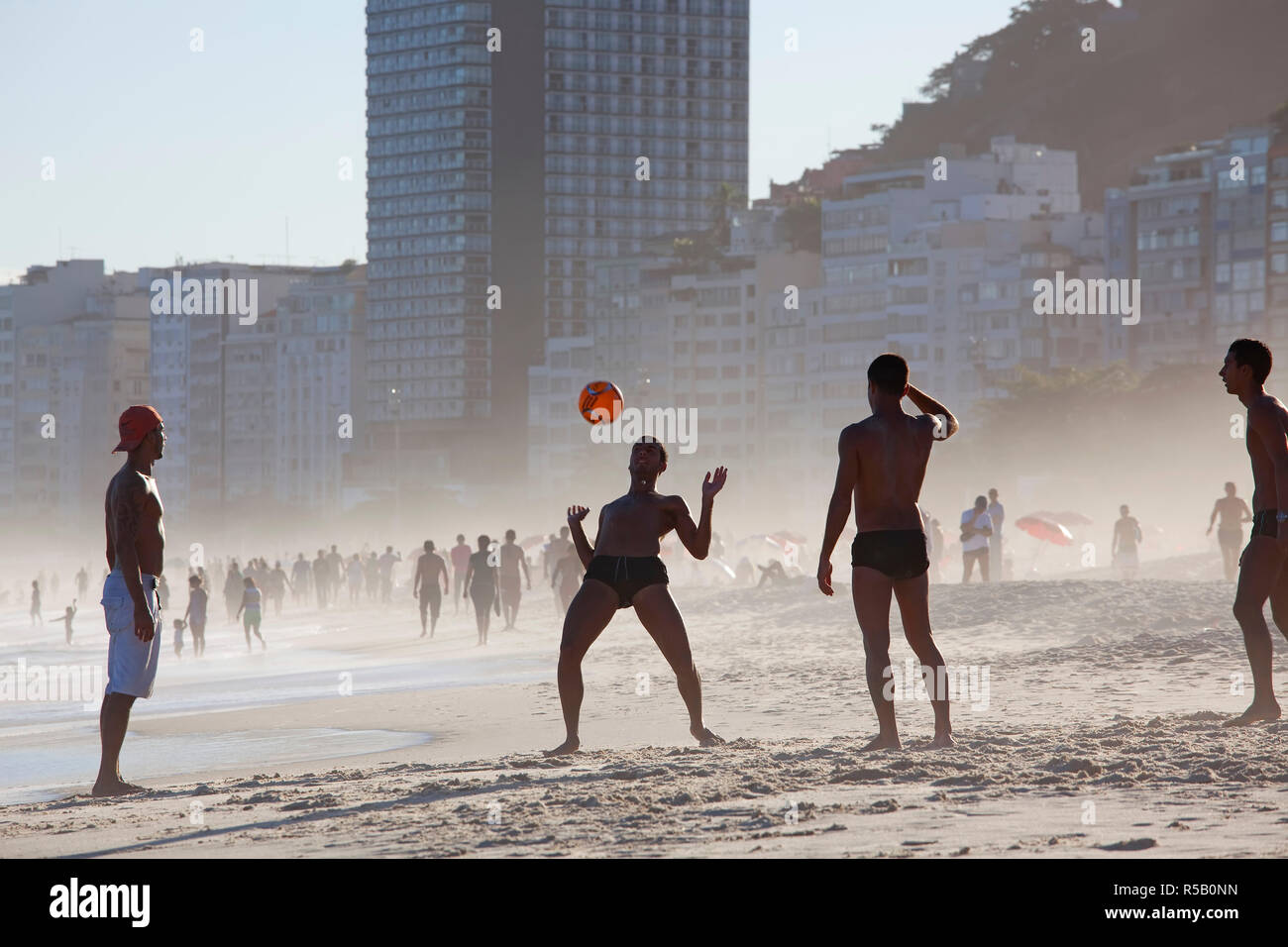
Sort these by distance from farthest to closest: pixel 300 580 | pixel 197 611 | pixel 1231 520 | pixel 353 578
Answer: pixel 300 580
pixel 353 578
pixel 197 611
pixel 1231 520

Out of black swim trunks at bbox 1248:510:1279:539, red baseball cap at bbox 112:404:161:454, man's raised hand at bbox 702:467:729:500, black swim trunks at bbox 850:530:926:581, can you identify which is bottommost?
black swim trunks at bbox 850:530:926:581

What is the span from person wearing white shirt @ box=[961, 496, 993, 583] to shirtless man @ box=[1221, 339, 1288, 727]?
1691 centimetres

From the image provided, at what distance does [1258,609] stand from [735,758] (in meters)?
2.63

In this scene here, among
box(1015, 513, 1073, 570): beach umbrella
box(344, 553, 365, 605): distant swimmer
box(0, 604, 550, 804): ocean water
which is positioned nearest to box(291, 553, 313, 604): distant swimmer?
box(344, 553, 365, 605): distant swimmer

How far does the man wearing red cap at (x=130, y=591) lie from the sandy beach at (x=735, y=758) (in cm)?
38

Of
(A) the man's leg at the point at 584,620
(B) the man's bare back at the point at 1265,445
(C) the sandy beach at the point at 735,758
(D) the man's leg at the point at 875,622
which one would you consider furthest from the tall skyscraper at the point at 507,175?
(D) the man's leg at the point at 875,622

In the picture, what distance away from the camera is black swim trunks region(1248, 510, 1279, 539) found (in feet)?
29.0

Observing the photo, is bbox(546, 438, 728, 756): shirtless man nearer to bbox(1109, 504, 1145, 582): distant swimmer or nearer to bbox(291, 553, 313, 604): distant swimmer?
bbox(1109, 504, 1145, 582): distant swimmer

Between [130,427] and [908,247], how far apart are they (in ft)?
293

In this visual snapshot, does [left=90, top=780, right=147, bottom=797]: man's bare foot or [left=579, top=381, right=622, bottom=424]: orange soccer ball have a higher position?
[left=579, top=381, right=622, bottom=424]: orange soccer ball

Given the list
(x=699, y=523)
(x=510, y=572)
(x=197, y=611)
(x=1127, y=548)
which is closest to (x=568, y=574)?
(x=510, y=572)

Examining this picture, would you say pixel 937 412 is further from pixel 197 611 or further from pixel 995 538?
pixel 197 611

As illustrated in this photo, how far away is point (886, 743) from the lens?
28.1 ft

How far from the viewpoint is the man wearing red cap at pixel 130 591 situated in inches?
332
